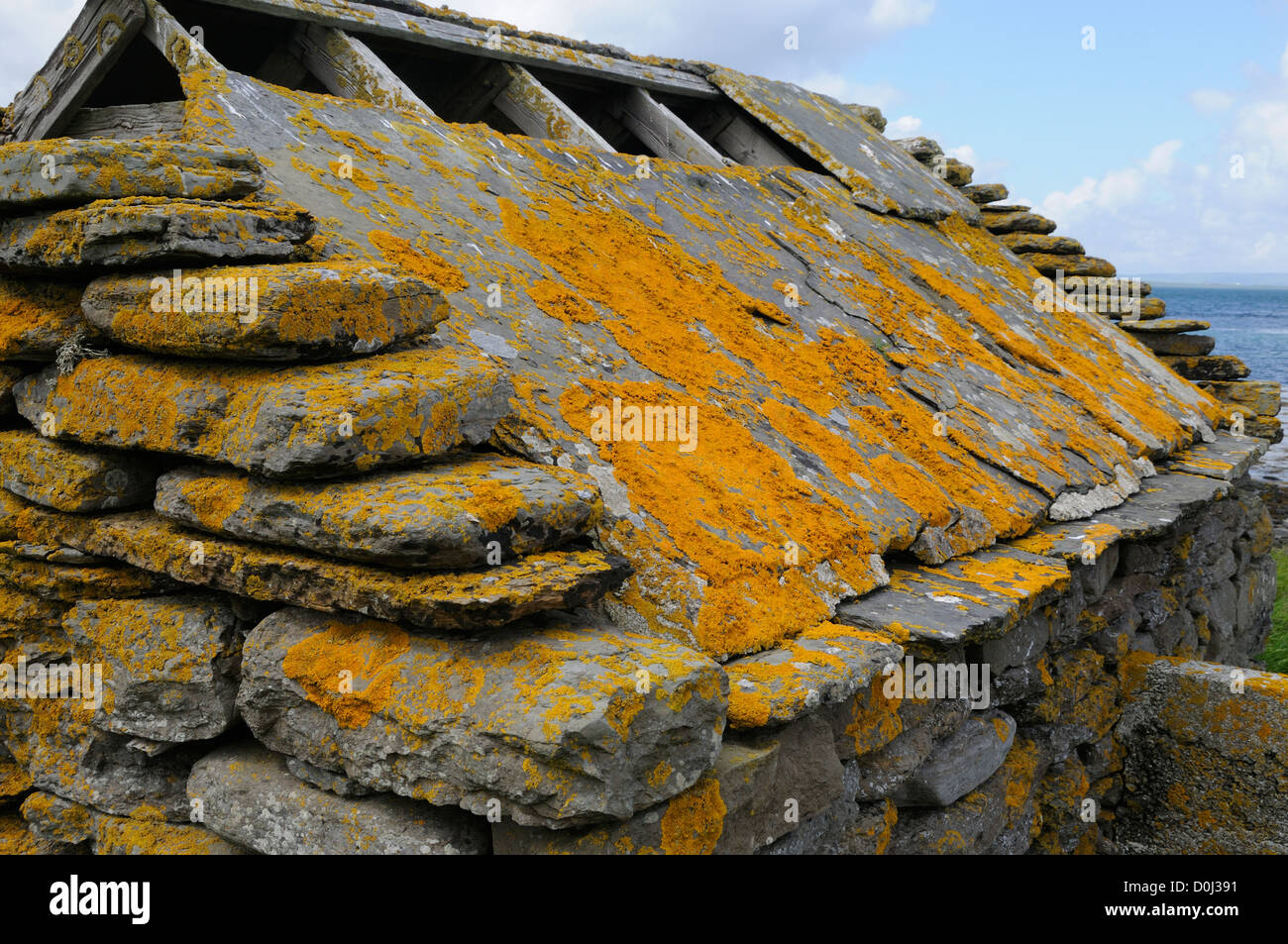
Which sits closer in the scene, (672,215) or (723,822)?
(723,822)

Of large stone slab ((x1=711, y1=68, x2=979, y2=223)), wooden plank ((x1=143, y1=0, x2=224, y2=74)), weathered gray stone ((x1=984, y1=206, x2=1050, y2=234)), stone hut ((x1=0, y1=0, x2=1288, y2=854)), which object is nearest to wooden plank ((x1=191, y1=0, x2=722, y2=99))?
stone hut ((x1=0, y1=0, x2=1288, y2=854))

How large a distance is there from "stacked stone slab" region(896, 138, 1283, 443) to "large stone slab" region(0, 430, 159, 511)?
6950 millimetres

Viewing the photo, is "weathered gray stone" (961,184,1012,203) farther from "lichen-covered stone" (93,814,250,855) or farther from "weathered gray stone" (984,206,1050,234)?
"lichen-covered stone" (93,814,250,855)

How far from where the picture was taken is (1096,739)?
4.63 m

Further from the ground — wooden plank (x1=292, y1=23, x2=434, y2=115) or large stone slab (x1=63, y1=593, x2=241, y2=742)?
wooden plank (x1=292, y1=23, x2=434, y2=115)

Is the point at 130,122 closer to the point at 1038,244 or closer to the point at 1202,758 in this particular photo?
the point at 1202,758

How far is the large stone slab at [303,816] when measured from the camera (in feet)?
7.24

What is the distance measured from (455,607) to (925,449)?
7.85 feet

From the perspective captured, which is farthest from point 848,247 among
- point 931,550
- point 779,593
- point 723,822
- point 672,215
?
point 723,822

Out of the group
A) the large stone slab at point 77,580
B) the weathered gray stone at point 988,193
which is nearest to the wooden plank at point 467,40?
the large stone slab at point 77,580

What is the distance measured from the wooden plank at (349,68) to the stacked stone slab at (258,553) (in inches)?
62.0

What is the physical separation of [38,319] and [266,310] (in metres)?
1.07

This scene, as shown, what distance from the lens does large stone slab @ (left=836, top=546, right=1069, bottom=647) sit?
282 centimetres

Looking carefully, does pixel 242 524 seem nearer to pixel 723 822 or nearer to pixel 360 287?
pixel 360 287
